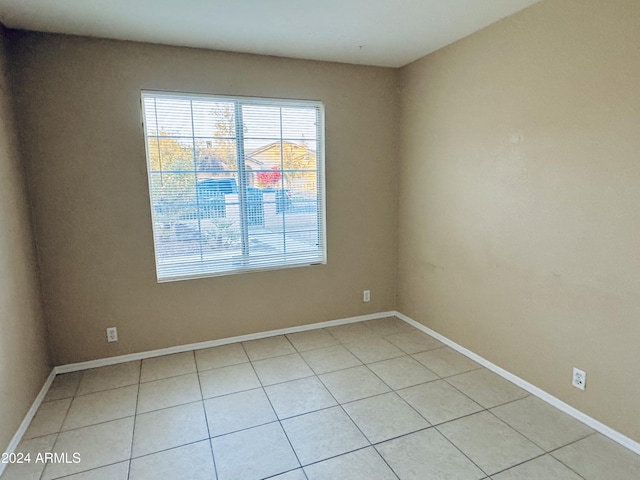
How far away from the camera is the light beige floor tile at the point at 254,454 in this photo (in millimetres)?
1830

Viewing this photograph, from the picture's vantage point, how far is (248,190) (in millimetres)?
3215

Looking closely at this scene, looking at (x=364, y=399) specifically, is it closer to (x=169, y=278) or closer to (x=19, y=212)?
(x=169, y=278)

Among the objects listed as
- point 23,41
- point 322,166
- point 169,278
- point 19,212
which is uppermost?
point 23,41

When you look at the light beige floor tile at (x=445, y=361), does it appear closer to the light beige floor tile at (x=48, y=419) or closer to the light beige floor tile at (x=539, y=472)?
the light beige floor tile at (x=539, y=472)

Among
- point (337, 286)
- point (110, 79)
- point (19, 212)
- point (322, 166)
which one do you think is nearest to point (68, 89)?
point (110, 79)

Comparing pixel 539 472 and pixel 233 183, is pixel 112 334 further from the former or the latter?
pixel 539 472

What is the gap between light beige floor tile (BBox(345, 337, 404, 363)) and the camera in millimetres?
3012

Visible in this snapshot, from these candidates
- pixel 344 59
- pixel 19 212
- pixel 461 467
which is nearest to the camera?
pixel 461 467

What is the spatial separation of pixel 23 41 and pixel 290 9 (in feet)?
6.06

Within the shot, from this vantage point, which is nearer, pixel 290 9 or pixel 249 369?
pixel 290 9

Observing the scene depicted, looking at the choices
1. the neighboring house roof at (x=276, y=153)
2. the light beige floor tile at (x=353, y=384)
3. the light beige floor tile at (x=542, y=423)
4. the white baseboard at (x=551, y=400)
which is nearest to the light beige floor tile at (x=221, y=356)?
the light beige floor tile at (x=353, y=384)

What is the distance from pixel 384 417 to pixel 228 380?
45.7 inches

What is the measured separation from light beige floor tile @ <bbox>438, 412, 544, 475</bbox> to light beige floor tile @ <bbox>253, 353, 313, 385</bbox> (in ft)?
3.56

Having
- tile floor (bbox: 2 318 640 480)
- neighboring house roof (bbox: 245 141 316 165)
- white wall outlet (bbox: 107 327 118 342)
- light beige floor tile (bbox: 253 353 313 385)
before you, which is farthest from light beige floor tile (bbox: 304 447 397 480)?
neighboring house roof (bbox: 245 141 316 165)
